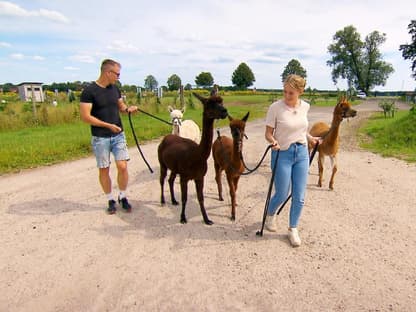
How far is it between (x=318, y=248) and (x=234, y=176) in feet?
5.25

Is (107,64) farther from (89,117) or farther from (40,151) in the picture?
(40,151)

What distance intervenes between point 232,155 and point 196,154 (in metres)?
0.58

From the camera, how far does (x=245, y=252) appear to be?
148 inches

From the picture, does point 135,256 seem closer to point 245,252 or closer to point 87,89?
point 245,252

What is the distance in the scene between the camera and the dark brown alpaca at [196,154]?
12.7 feet

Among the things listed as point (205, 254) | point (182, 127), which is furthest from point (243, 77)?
point (205, 254)

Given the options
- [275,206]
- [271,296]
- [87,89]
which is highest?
[87,89]

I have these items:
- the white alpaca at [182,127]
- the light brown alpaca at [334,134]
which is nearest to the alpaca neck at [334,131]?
the light brown alpaca at [334,134]

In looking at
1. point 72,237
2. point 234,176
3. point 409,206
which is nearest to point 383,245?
point 409,206

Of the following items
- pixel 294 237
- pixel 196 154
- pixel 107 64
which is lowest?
pixel 294 237

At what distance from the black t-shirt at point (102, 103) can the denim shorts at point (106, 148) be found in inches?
3.8

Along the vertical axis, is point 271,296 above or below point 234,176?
below

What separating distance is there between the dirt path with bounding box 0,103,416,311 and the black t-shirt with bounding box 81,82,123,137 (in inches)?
57.4

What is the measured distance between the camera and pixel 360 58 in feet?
197
